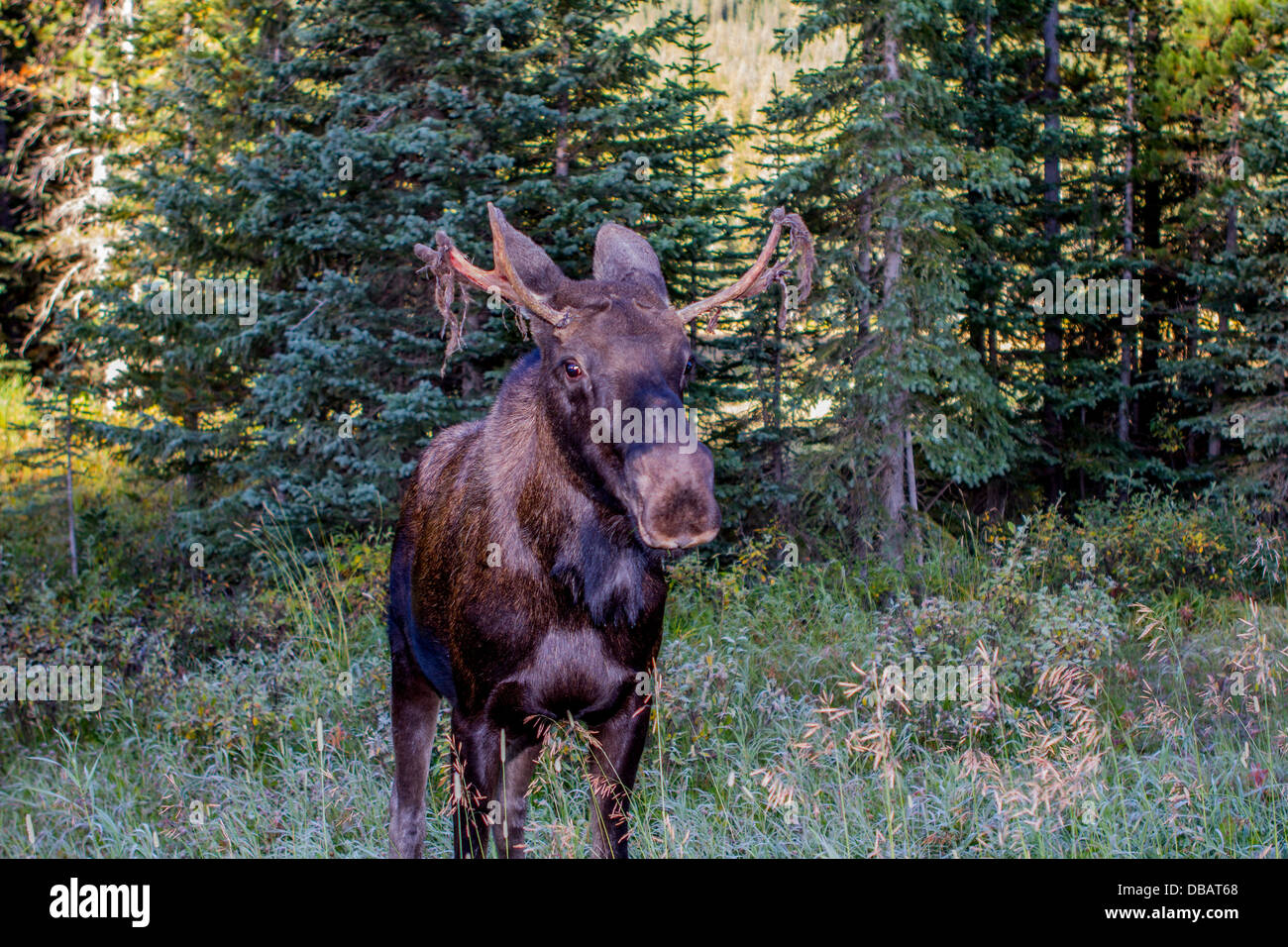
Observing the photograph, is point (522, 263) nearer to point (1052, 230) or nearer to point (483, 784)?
point (483, 784)

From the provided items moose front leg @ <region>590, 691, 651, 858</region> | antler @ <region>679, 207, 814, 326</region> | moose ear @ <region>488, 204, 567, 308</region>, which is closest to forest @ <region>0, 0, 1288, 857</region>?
moose front leg @ <region>590, 691, 651, 858</region>

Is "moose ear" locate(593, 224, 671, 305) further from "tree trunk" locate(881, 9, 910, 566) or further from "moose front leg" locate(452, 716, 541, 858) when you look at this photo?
"tree trunk" locate(881, 9, 910, 566)

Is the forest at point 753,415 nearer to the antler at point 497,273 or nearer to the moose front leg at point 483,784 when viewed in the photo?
the moose front leg at point 483,784

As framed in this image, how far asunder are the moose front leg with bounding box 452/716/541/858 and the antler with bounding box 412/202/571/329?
154 cm

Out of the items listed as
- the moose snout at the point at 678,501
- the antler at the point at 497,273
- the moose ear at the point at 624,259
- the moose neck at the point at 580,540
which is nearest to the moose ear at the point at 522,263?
the antler at the point at 497,273

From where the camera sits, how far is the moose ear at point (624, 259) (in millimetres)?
3865

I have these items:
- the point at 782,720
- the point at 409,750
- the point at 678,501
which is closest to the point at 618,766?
the point at 409,750

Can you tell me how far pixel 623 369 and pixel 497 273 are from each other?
0.67 m

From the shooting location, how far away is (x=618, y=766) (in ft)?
12.7

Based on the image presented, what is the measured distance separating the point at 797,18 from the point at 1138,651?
7.55 m

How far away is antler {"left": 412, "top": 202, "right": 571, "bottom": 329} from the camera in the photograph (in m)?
3.46

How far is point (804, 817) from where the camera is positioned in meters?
4.45
